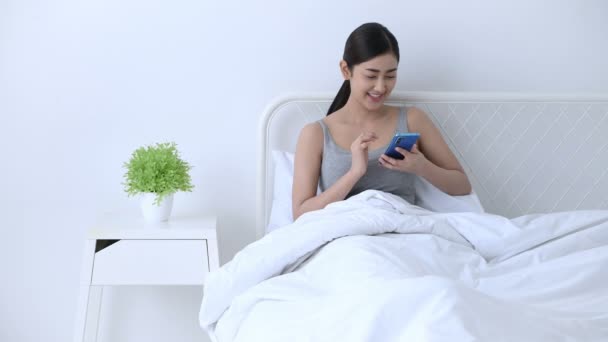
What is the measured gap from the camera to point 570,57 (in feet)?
8.97

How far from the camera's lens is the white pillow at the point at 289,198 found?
7.70 ft

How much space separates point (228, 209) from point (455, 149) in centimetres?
77

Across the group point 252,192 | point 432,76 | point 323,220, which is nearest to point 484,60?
point 432,76

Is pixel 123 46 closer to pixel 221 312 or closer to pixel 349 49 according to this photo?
pixel 349 49

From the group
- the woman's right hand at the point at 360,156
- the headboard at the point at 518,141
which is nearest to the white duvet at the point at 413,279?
the woman's right hand at the point at 360,156

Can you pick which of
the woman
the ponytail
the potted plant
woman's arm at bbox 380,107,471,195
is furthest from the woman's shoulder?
the potted plant

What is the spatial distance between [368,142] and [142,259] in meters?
0.70

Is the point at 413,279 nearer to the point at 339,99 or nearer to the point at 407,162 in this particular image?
the point at 407,162

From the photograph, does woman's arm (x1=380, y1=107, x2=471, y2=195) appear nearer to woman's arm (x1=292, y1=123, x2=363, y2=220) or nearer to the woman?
the woman

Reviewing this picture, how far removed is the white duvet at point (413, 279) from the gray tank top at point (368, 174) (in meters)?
0.27

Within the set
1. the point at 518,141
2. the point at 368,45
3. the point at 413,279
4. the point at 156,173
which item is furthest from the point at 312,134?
the point at 413,279

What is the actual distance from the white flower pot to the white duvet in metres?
0.52

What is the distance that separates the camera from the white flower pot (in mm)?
2311

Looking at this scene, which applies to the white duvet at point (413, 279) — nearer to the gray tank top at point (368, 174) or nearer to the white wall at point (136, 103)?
the gray tank top at point (368, 174)
